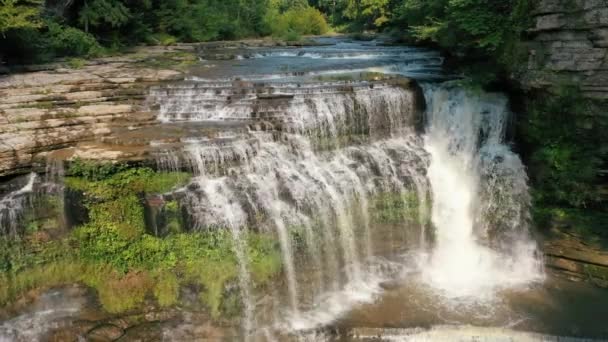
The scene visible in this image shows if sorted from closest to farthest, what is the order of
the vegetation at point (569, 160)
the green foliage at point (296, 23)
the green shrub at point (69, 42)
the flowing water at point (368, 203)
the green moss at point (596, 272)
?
the flowing water at point (368, 203)
the green moss at point (596, 272)
the vegetation at point (569, 160)
the green shrub at point (69, 42)
the green foliage at point (296, 23)

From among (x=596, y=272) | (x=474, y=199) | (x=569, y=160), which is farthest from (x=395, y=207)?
(x=596, y=272)

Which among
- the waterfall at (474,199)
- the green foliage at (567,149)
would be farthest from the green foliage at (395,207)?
the green foliage at (567,149)

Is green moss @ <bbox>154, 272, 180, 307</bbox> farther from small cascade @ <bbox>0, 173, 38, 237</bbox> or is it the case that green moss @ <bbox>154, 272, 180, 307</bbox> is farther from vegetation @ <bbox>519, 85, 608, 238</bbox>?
vegetation @ <bbox>519, 85, 608, 238</bbox>

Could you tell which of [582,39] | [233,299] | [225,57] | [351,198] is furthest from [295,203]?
[225,57]

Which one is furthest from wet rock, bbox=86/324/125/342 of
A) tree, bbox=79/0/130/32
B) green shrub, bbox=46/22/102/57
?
tree, bbox=79/0/130/32

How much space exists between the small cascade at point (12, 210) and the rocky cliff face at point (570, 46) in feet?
31.8

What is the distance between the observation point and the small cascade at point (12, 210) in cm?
759

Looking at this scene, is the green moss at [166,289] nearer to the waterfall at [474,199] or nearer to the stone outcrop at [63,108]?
the stone outcrop at [63,108]

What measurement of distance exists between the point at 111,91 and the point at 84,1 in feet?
33.3

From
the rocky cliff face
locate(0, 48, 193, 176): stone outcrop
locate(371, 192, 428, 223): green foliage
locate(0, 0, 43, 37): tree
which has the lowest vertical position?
locate(371, 192, 428, 223): green foliage

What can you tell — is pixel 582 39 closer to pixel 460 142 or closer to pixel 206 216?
pixel 460 142

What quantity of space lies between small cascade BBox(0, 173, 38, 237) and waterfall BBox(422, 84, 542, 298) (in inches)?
282

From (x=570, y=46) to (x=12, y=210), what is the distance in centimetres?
1026

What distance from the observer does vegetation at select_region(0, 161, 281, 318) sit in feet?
24.8
